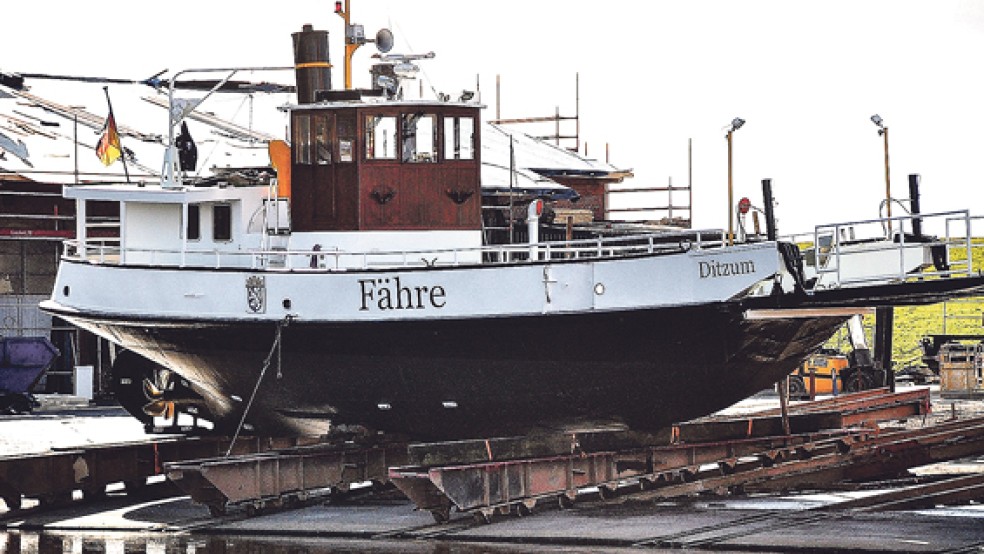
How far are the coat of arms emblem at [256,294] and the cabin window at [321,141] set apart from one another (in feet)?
7.24

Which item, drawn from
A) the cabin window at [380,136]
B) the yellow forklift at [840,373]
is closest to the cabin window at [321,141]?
the cabin window at [380,136]

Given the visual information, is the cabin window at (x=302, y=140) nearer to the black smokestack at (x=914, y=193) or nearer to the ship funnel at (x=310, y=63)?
the ship funnel at (x=310, y=63)

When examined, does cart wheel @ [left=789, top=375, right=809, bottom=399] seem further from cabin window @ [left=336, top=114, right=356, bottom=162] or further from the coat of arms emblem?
the coat of arms emblem

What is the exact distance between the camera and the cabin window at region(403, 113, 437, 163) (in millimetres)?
23953

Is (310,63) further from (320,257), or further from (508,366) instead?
(508,366)

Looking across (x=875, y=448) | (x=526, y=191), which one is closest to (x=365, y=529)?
(x=875, y=448)

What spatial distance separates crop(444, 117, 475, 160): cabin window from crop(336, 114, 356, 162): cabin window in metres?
1.36

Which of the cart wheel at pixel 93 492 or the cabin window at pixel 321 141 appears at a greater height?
the cabin window at pixel 321 141

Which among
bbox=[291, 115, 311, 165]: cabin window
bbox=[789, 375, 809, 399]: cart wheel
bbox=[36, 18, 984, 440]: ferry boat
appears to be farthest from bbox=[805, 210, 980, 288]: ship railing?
bbox=[789, 375, 809, 399]: cart wheel

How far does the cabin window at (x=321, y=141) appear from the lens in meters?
24.1

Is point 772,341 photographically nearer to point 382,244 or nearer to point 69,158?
point 382,244

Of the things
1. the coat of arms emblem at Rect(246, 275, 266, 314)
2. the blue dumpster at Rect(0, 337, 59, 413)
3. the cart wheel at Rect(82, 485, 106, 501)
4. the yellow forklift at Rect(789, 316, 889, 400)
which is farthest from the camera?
the blue dumpster at Rect(0, 337, 59, 413)

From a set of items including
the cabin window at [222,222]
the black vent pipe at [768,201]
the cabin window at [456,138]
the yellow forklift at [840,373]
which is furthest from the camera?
Result: the yellow forklift at [840,373]

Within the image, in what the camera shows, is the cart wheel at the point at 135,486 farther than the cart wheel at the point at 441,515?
Yes
